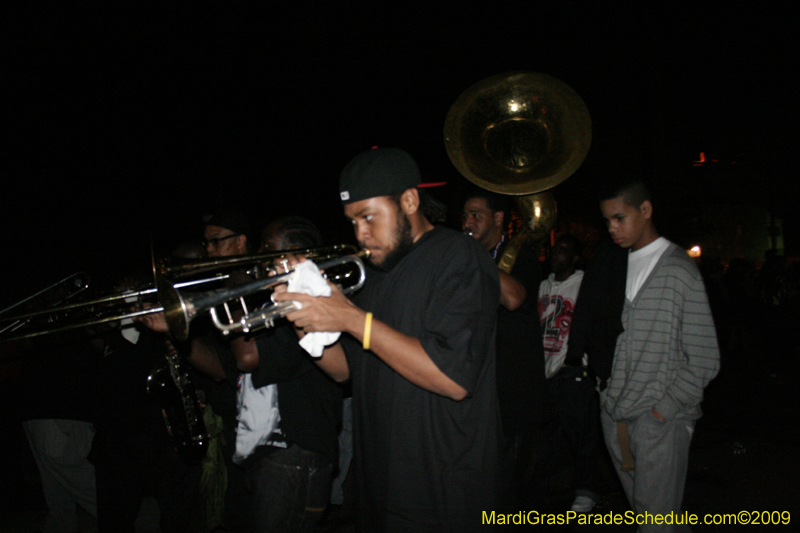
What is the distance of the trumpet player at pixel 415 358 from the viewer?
1836 mm

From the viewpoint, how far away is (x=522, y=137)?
404 centimetres

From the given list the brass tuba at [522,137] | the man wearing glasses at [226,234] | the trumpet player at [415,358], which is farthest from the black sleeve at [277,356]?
the brass tuba at [522,137]

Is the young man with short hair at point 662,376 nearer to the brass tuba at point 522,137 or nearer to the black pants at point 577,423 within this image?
the brass tuba at point 522,137

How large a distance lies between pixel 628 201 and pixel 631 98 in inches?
388

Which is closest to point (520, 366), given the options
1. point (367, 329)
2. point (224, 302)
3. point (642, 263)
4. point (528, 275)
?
point (528, 275)

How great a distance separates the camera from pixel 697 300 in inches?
116

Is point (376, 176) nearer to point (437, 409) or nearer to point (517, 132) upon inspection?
point (437, 409)

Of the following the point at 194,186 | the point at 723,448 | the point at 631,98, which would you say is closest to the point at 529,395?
the point at 723,448

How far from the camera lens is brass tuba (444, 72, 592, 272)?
3.83m

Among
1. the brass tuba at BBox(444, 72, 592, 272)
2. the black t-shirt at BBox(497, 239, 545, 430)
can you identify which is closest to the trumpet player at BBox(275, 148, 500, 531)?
the black t-shirt at BBox(497, 239, 545, 430)

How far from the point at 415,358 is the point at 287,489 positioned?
1.24m

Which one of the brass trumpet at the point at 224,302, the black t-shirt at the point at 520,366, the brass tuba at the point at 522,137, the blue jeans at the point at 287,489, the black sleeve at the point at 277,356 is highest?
the brass tuba at the point at 522,137

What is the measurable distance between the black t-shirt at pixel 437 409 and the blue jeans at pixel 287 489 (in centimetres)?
60

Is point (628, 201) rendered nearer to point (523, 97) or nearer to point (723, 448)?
point (523, 97)
